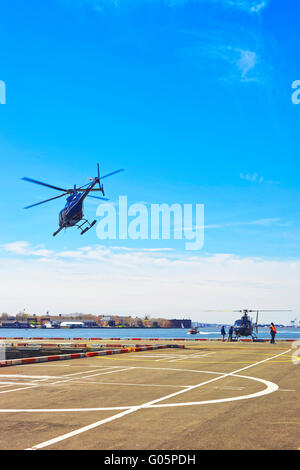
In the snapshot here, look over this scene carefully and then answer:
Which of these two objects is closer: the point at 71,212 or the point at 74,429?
the point at 74,429

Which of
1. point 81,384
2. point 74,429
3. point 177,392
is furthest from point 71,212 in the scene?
point 74,429

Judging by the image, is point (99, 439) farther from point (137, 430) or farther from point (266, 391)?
point (266, 391)

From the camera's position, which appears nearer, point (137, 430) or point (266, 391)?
point (137, 430)

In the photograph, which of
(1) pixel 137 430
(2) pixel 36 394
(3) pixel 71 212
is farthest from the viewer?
(3) pixel 71 212

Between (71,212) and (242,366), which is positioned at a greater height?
(71,212)

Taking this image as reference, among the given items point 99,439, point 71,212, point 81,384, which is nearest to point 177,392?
point 81,384
